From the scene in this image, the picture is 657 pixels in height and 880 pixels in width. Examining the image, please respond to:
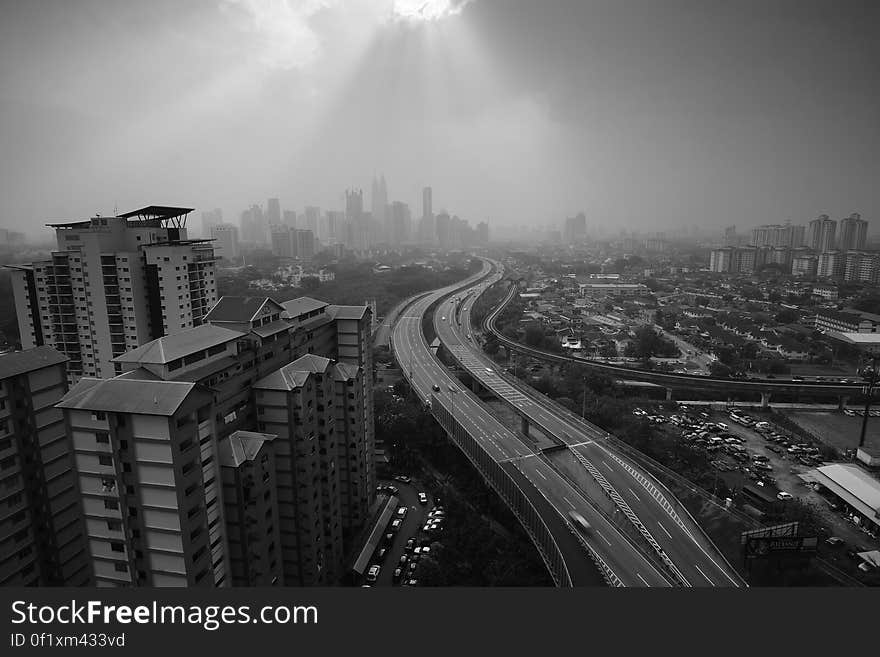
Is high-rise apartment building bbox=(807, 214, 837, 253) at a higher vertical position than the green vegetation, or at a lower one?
higher

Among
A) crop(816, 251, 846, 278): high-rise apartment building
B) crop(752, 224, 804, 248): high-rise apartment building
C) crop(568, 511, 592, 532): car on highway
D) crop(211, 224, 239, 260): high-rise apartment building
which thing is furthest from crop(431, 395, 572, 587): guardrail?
crop(752, 224, 804, 248): high-rise apartment building

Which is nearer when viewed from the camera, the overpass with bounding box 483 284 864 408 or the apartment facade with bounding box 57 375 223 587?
the apartment facade with bounding box 57 375 223 587

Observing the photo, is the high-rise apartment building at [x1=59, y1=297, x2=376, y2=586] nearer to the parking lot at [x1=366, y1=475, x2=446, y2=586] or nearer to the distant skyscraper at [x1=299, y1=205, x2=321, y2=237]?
the parking lot at [x1=366, y1=475, x2=446, y2=586]

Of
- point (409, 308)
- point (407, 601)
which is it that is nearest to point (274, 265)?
point (409, 308)

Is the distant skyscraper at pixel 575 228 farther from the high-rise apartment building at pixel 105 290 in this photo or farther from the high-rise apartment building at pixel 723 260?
the high-rise apartment building at pixel 105 290

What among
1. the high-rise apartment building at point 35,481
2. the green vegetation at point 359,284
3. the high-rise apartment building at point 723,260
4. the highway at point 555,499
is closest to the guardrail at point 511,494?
the highway at point 555,499
